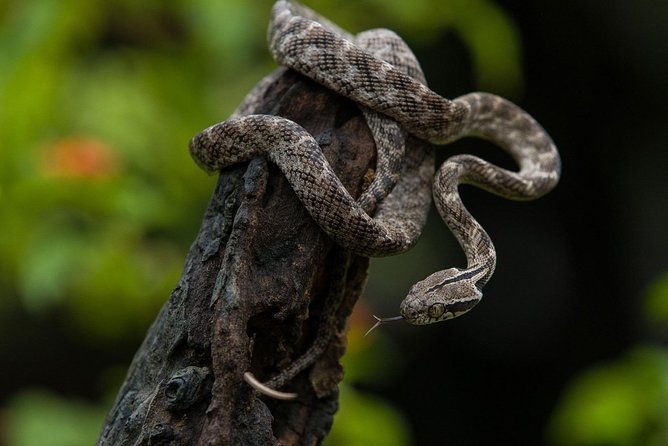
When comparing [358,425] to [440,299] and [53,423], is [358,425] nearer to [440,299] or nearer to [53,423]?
[440,299]

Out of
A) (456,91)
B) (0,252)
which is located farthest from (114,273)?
(456,91)

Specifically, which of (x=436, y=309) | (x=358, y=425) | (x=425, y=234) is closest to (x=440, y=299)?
(x=436, y=309)

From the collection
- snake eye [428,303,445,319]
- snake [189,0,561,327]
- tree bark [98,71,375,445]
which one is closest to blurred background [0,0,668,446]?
snake [189,0,561,327]

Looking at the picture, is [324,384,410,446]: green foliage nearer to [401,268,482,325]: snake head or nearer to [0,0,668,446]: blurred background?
[0,0,668,446]: blurred background

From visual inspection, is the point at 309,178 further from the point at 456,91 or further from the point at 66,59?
the point at 456,91

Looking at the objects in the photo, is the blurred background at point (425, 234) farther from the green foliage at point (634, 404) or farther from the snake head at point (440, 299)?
the snake head at point (440, 299)

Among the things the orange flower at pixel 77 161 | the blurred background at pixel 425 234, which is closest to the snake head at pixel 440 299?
the blurred background at pixel 425 234
